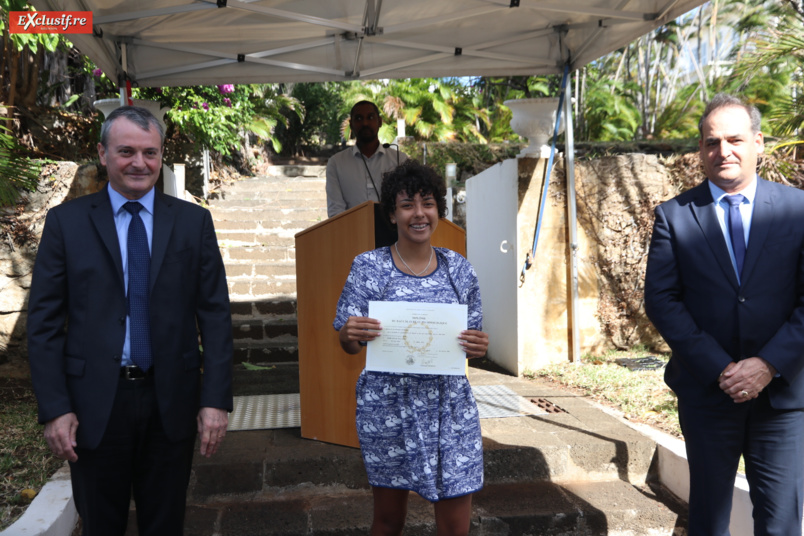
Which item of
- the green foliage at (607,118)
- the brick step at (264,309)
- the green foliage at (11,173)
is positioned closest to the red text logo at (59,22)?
the green foliage at (11,173)

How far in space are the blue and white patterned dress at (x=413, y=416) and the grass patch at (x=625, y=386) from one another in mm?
2465

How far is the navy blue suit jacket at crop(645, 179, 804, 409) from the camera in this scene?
98.6 inches

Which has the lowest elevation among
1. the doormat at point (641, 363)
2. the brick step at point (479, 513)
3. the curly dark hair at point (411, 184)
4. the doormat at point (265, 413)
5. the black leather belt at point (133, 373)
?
the brick step at point (479, 513)

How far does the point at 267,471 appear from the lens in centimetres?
400

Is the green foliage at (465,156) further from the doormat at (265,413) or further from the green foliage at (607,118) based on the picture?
the doormat at (265,413)

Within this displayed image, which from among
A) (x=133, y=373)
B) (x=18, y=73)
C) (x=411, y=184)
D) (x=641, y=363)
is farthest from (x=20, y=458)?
(x=18, y=73)

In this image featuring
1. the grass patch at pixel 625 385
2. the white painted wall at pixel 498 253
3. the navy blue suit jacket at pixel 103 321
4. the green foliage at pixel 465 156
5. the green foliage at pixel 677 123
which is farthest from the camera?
the green foliage at pixel 677 123

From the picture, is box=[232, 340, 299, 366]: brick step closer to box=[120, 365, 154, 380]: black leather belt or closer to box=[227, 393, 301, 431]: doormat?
box=[227, 393, 301, 431]: doormat

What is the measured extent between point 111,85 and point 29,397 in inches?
231

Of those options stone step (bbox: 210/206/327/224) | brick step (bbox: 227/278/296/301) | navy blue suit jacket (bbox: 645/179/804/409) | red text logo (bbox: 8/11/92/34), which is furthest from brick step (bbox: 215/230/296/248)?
navy blue suit jacket (bbox: 645/179/804/409)

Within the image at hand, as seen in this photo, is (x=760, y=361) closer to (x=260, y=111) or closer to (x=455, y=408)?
(x=455, y=408)

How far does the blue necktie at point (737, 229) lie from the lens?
8.53 ft

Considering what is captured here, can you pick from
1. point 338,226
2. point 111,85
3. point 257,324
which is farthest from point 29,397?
point 111,85

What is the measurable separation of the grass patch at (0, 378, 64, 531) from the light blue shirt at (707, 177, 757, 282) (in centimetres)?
343
